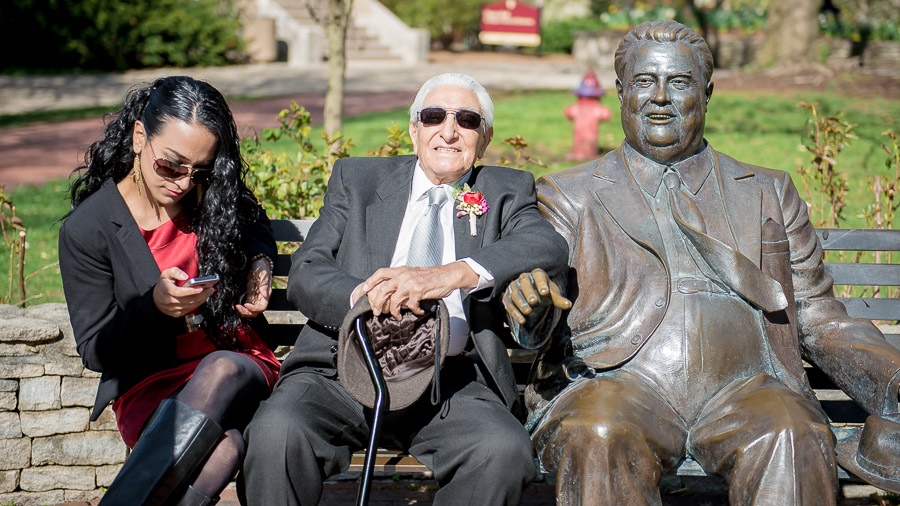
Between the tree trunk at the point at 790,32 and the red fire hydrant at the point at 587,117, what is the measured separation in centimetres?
781

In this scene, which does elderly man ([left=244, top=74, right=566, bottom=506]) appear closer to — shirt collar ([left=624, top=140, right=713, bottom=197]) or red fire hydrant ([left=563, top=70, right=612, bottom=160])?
shirt collar ([left=624, top=140, right=713, bottom=197])

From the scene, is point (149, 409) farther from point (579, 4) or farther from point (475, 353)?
point (579, 4)

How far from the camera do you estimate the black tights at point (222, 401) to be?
9.82 ft

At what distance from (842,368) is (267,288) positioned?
82.3 inches

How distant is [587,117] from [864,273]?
656 cm

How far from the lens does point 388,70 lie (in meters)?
20.1

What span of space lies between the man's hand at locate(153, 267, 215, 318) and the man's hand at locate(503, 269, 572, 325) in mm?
1013

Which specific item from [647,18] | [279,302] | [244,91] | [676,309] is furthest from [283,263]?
[647,18]

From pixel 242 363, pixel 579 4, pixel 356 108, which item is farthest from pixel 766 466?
pixel 579 4

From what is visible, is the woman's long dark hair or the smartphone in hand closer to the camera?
the smartphone in hand

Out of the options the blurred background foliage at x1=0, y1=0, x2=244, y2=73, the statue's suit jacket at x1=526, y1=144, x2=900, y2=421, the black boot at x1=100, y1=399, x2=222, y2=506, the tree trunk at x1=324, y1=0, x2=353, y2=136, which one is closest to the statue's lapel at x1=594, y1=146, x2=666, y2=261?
the statue's suit jacket at x1=526, y1=144, x2=900, y2=421

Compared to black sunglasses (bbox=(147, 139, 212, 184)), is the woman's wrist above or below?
below

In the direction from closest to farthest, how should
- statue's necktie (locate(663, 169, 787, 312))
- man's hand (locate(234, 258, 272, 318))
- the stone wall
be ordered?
statue's necktie (locate(663, 169, 787, 312)), man's hand (locate(234, 258, 272, 318)), the stone wall

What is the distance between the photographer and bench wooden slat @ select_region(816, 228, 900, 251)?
403 cm
